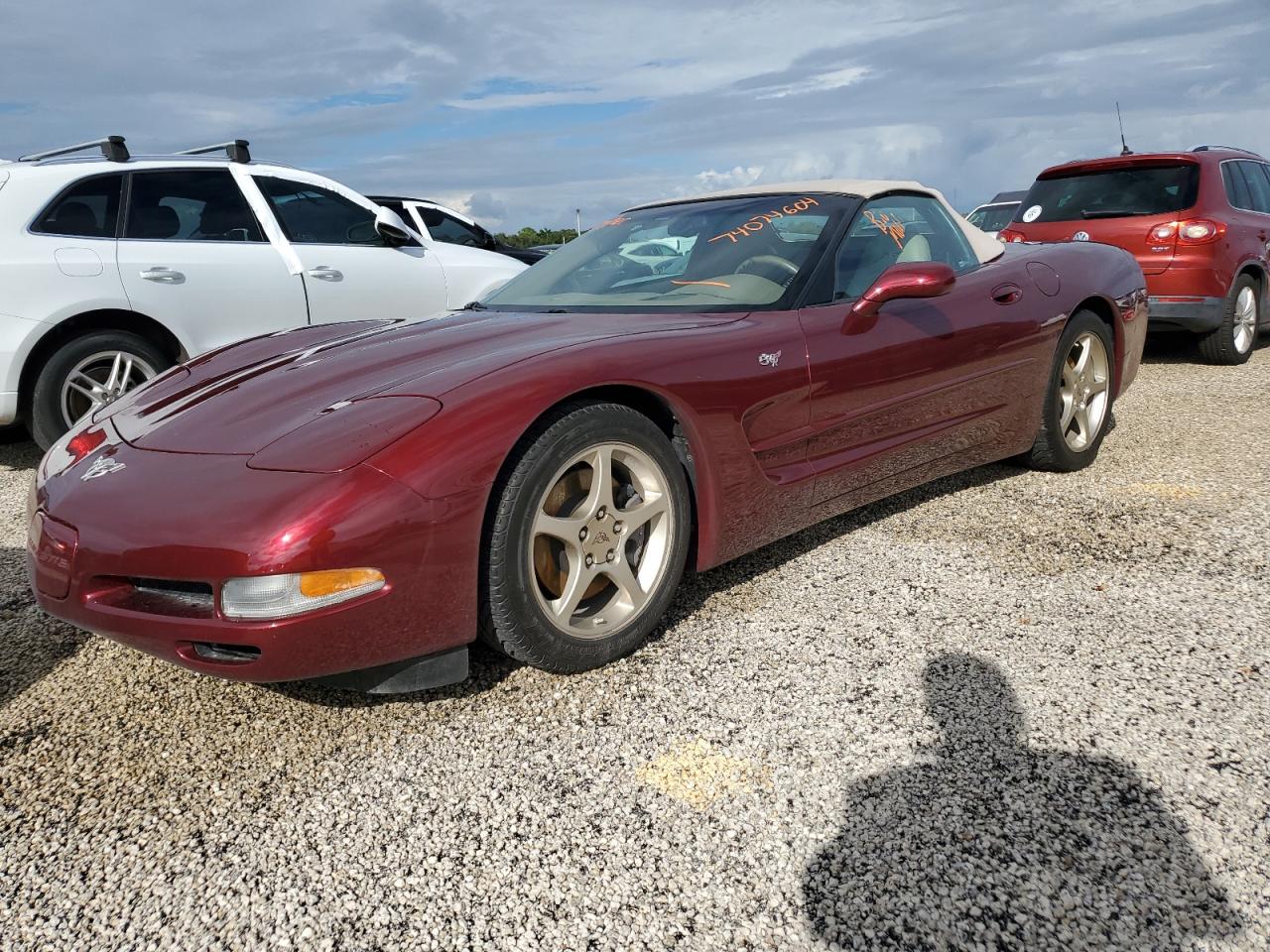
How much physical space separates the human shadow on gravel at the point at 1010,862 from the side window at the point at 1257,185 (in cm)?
676

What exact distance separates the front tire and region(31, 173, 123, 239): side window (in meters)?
3.70

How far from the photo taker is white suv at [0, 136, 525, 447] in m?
4.62

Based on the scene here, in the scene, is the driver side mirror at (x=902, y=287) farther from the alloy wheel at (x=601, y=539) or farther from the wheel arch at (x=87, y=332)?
the wheel arch at (x=87, y=332)

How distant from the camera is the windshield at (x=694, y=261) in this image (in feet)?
10.2

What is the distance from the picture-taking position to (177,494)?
2.11m

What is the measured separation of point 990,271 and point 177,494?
2.92 meters

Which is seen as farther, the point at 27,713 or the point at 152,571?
the point at 27,713

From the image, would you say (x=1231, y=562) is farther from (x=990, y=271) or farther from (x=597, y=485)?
(x=597, y=485)

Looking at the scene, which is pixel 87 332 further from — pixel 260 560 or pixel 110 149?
pixel 260 560

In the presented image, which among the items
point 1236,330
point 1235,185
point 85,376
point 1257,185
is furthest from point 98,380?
point 1257,185

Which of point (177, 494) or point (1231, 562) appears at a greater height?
point (177, 494)

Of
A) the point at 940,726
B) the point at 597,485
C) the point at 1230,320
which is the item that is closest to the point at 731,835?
the point at 940,726

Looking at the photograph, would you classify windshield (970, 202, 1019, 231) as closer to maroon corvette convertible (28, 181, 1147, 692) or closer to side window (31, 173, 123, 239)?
maroon corvette convertible (28, 181, 1147, 692)

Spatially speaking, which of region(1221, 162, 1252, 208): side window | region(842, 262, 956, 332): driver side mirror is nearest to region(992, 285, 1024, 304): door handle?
region(842, 262, 956, 332): driver side mirror
